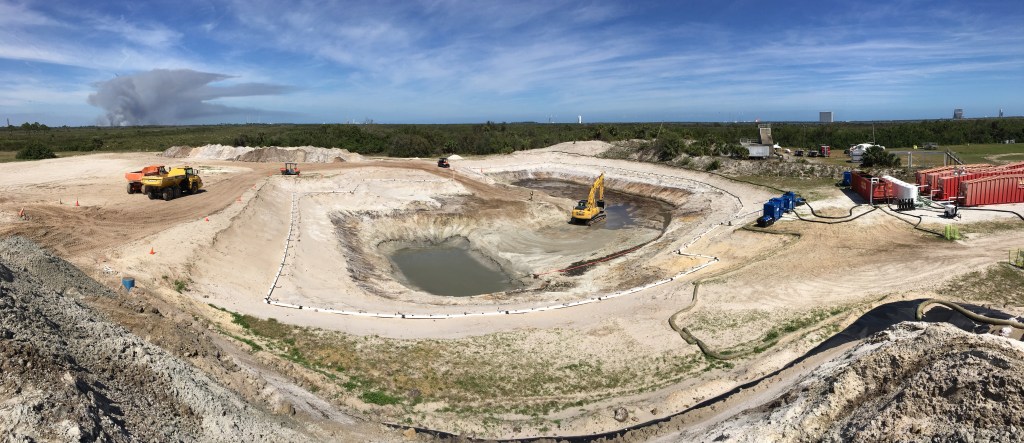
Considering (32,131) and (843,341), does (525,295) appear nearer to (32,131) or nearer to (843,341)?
(843,341)

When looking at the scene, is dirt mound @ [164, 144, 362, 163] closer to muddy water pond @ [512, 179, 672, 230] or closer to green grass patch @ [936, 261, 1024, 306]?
muddy water pond @ [512, 179, 672, 230]

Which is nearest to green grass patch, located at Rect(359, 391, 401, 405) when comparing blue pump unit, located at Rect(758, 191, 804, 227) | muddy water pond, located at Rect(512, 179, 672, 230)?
blue pump unit, located at Rect(758, 191, 804, 227)

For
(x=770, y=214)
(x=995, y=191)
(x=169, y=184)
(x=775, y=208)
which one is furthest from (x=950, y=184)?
(x=169, y=184)

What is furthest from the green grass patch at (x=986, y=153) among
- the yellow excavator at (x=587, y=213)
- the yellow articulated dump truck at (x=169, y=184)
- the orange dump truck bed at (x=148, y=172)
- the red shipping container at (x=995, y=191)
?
the orange dump truck bed at (x=148, y=172)

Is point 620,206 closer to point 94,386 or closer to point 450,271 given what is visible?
point 450,271

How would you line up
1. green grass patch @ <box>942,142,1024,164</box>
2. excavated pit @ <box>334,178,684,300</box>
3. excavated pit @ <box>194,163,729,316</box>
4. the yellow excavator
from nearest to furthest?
excavated pit @ <box>194,163,729,316</box> → excavated pit @ <box>334,178,684,300</box> → the yellow excavator → green grass patch @ <box>942,142,1024,164</box>
